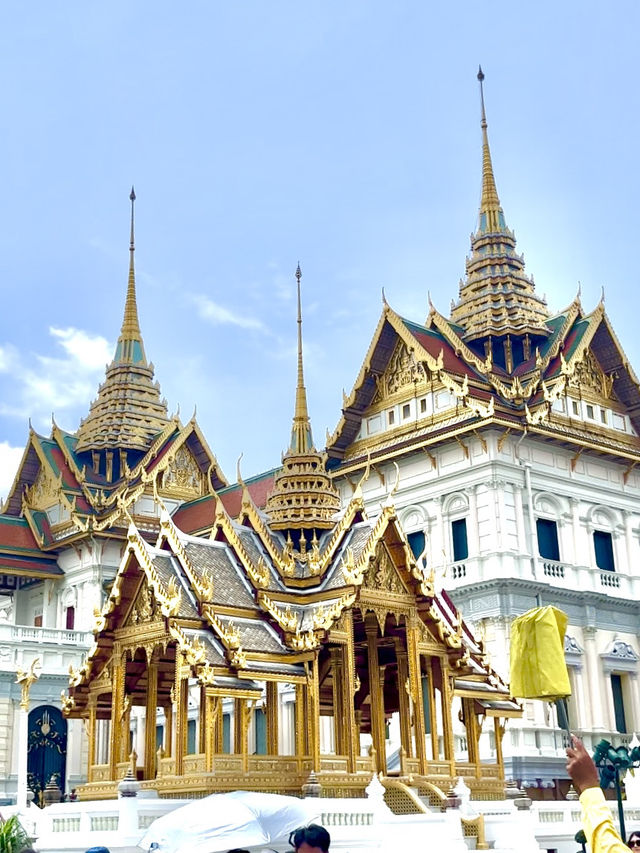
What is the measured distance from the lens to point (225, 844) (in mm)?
9820

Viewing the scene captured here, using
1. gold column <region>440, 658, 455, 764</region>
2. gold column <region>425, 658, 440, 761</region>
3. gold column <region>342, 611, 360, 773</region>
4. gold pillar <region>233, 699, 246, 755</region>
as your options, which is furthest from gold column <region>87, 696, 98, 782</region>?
gold column <region>440, 658, 455, 764</region>

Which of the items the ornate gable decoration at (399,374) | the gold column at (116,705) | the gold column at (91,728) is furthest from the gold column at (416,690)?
the ornate gable decoration at (399,374)

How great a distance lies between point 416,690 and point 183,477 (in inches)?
1321

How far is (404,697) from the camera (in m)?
14.2

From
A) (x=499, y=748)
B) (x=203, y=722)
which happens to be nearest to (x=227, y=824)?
(x=203, y=722)

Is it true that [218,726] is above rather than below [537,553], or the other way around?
below

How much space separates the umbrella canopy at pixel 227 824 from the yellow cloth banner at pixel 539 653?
191 inches

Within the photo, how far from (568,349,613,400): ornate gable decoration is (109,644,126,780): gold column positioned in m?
23.2

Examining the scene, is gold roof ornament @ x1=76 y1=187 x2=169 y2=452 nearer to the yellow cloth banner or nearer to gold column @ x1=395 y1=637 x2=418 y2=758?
gold column @ x1=395 y1=637 x2=418 y2=758

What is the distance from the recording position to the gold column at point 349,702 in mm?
12938

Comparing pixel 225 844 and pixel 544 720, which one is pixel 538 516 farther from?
pixel 225 844

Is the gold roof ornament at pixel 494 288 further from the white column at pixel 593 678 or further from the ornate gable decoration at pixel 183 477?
the ornate gable decoration at pixel 183 477

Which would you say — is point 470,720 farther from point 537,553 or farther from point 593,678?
point 593,678

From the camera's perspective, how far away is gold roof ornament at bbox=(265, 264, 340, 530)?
14.6 m
